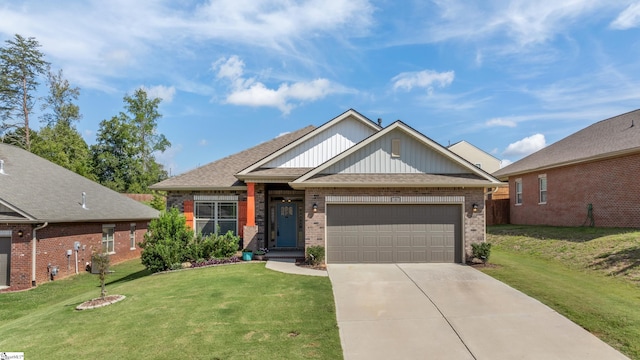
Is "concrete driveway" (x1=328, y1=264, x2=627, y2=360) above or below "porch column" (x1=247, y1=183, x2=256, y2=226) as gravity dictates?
below

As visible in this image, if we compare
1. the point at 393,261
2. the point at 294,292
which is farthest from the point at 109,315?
the point at 393,261

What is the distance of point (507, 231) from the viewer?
20.8 m

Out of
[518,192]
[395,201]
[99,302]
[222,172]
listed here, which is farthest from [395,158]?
[518,192]

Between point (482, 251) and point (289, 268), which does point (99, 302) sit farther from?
point (482, 251)

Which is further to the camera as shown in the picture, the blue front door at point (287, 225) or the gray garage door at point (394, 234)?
the blue front door at point (287, 225)

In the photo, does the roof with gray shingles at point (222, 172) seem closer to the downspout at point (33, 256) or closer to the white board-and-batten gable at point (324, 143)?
the white board-and-batten gable at point (324, 143)

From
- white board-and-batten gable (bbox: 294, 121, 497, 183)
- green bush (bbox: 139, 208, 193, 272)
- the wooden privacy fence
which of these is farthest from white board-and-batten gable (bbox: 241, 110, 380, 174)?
the wooden privacy fence

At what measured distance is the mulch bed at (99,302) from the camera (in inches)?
381

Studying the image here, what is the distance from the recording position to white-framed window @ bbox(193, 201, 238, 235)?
17.2m

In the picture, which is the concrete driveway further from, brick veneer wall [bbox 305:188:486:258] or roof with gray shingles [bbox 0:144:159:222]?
roof with gray shingles [bbox 0:144:159:222]

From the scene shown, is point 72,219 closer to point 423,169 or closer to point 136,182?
point 423,169

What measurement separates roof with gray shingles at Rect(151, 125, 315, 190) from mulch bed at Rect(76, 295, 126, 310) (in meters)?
6.97

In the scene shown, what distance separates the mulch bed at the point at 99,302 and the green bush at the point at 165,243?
3.31m

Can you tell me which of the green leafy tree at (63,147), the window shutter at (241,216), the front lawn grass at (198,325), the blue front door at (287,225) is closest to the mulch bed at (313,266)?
the front lawn grass at (198,325)
